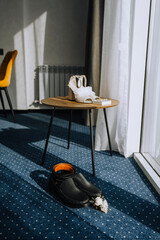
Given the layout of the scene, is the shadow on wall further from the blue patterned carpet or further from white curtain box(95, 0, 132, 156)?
white curtain box(95, 0, 132, 156)

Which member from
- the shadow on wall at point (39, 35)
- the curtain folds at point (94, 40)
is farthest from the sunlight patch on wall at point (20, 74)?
the curtain folds at point (94, 40)

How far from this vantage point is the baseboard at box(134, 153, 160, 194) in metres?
1.36

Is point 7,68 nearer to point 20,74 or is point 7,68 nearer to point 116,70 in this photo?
point 20,74

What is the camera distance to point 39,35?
3.24 meters

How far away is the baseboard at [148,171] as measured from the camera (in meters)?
1.36

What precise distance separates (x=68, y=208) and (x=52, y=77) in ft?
7.92

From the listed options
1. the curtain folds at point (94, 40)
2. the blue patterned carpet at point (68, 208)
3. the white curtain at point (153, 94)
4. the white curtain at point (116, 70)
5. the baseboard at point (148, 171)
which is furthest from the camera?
the curtain folds at point (94, 40)

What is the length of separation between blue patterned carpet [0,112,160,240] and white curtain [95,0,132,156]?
0.53 ft

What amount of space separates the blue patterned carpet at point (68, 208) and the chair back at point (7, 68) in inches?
34.7

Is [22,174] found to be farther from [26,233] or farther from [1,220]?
[26,233]

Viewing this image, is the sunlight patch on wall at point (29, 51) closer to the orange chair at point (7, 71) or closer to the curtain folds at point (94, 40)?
the orange chair at point (7, 71)

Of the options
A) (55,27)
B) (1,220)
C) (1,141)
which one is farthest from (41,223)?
(55,27)

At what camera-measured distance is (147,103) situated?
1696mm

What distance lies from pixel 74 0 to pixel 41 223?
3094mm
